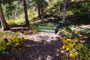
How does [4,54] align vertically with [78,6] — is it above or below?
below

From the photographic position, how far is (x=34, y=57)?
4.12 meters

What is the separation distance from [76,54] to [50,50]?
155 cm

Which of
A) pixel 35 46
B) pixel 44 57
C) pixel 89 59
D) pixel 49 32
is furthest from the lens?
pixel 49 32

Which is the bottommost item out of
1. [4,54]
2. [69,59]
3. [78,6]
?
[69,59]

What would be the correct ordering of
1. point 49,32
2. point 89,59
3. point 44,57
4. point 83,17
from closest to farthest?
1. point 89,59
2. point 44,57
3. point 49,32
4. point 83,17

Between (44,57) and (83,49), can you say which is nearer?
(44,57)

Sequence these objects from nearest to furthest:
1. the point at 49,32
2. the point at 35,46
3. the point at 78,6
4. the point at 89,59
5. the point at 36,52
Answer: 1. the point at 89,59
2. the point at 36,52
3. the point at 35,46
4. the point at 49,32
5. the point at 78,6

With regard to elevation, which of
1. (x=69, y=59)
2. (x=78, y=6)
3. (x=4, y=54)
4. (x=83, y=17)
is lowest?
(x=69, y=59)

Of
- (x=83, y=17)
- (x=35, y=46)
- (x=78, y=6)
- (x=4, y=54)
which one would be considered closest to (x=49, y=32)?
(x=35, y=46)

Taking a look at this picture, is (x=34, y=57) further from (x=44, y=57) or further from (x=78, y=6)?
(x=78, y=6)

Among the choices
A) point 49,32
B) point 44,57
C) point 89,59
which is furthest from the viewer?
point 49,32

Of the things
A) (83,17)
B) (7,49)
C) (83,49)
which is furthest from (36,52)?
(83,17)

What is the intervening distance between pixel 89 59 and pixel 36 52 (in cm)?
293

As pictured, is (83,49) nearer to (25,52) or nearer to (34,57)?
(34,57)
